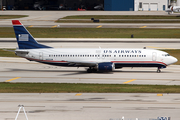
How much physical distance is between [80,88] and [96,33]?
5807 cm

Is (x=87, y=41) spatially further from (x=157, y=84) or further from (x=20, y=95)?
(x=20, y=95)

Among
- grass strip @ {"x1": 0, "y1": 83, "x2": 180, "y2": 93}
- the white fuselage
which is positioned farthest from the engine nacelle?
grass strip @ {"x1": 0, "y1": 83, "x2": 180, "y2": 93}

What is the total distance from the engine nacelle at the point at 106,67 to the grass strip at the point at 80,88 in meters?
8.05

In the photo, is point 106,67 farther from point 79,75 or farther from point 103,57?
point 79,75

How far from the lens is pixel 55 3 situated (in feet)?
641

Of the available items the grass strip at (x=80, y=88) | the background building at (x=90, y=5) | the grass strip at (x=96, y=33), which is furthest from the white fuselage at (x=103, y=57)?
the background building at (x=90, y=5)

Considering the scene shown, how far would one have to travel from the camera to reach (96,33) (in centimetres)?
8912

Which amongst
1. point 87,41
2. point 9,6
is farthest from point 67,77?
point 9,6

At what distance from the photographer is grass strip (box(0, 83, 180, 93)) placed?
30.8m

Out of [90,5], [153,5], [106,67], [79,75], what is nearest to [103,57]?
[106,67]

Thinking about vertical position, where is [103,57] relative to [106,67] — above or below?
above

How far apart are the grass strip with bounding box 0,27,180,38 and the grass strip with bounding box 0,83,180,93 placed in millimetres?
50655

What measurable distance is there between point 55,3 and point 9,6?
1188 inches

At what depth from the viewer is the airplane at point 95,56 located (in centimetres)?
4309
